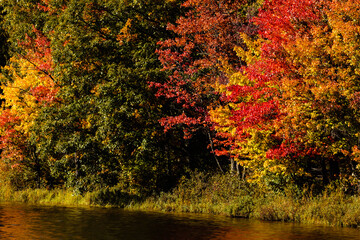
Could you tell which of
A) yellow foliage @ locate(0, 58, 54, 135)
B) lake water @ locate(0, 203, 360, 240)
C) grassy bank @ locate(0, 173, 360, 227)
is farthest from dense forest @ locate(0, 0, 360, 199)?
lake water @ locate(0, 203, 360, 240)

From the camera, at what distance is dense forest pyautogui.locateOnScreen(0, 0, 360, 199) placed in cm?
2189

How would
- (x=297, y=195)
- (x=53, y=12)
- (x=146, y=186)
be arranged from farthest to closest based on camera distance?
(x=53, y=12)
(x=146, y=186)
(x=297, y=195)

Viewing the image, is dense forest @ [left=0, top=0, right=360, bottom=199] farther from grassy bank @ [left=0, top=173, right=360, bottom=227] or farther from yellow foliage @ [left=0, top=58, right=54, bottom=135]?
grassy bank @ [left=0, top=173, right=360, bottom=227]

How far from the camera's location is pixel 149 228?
782 inches

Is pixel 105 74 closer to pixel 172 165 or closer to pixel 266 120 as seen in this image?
pixel 172 165

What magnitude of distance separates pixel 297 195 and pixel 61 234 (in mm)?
12145

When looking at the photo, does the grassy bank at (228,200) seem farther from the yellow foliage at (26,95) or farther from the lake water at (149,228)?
the yellow foliage at (26,95)

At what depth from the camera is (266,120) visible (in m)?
23.3

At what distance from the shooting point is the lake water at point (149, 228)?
1748 centimetres

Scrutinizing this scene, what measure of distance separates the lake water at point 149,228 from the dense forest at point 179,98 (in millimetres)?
3653

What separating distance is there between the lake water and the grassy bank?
3.93 feet

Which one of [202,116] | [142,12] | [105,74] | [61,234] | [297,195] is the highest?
[142,12]

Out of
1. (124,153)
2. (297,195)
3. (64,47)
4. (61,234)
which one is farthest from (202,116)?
(61,234)

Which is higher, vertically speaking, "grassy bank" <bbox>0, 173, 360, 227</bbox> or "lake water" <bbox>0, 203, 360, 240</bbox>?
"grassy bank" <bbox>0, 173, 360, 227</bbox>
